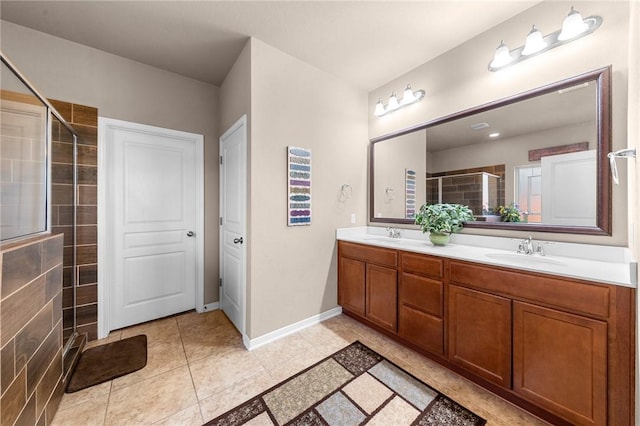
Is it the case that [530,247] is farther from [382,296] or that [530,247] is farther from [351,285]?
[351,285]

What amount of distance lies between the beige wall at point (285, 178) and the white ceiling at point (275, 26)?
249mm

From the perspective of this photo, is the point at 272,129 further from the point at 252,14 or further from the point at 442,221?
the point at 442,221

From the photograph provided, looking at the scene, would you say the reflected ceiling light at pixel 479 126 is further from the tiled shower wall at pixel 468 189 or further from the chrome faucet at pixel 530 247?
the chrome faucet at pixel 530 247

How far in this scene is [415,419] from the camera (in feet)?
4.44

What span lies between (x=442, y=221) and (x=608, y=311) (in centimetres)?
103

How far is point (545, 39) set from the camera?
1.59 metres

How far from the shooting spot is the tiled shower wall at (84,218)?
2.01 meters

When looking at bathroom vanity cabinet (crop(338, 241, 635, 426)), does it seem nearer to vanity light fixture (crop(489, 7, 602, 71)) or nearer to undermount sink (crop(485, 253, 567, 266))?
undermount sink (crop(485, 253, 567, 266))

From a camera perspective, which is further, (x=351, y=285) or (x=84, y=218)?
(x=351, y=285)

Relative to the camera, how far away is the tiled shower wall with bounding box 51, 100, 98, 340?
201 centimetres

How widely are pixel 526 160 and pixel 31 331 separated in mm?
3188

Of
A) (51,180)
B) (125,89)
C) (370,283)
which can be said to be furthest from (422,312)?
(125,89)

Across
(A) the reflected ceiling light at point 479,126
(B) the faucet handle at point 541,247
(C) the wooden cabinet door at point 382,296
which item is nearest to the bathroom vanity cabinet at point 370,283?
(C) the wooden cabinet door at point 382,296

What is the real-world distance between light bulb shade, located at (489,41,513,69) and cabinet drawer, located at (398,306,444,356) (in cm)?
196
